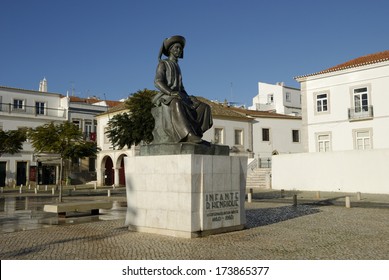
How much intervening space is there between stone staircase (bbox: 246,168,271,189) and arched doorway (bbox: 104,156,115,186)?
15.2 m

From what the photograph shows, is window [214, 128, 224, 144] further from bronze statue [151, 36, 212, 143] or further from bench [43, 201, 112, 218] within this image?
bronze statue [151, 36, 212, 143]

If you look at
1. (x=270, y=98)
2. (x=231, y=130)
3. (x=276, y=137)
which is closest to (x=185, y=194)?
(x=231, y=130)

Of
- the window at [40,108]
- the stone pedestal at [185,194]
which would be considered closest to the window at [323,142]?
the stone pedestal at [185,194]

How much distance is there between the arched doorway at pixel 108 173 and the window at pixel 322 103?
68.1 ft

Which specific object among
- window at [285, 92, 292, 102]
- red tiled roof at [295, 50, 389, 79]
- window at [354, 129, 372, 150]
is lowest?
window at [354, 129, 372, 150]

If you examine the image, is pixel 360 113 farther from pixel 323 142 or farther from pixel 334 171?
pixel 334 171

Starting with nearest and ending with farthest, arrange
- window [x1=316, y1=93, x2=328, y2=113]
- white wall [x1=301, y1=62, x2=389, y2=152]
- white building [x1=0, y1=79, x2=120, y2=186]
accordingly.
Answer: white wall [x1=301, y1=62, x2=389, y2=152], window [x1=316, y1=93, x2=328, y2=113], white building [x1=0, y1=79, x2=120, y2=186]

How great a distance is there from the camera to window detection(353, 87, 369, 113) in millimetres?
28511

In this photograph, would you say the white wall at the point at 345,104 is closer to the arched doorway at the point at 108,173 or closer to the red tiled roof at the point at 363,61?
the red tiled roof at the point at 363,61

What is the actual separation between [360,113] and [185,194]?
24.0m

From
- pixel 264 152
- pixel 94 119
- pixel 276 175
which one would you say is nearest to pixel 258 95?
pixel 264 152

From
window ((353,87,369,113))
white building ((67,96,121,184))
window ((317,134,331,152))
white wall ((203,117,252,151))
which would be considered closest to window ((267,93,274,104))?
white wall ((203,117,252,151))

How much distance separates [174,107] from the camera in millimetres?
8328

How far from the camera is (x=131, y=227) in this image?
28.9ft
